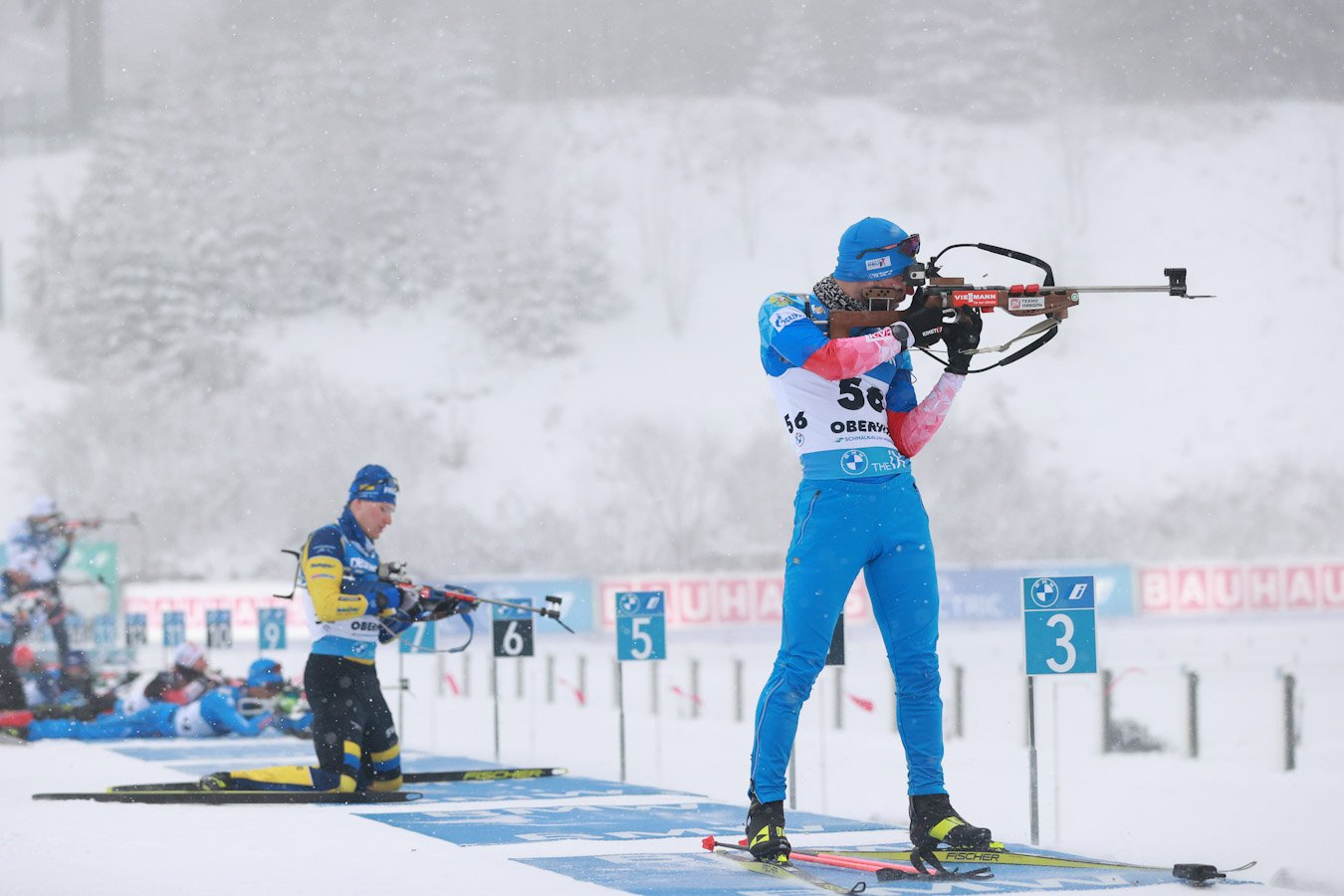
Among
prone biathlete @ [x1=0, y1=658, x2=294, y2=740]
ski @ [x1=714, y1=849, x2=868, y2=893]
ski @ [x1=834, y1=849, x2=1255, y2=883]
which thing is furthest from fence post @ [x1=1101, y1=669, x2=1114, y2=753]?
ski @ [x1=714, y1=849, x2=868, y2=893]

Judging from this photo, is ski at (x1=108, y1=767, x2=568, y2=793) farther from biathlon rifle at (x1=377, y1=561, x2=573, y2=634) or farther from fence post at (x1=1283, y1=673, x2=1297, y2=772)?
fence post at (x1=1283, y1=673, x2=1297, y2=772)

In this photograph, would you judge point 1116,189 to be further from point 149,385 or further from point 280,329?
point 149,385

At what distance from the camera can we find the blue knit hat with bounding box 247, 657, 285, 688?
53.3ft

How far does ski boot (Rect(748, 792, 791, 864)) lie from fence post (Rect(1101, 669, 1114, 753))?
909 centimetres

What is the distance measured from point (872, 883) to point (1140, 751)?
953 centimetres

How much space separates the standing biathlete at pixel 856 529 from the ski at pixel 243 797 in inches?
149

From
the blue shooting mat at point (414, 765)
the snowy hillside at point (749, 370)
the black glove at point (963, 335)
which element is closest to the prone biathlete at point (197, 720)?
the blue shooting mat at point (414, 765)

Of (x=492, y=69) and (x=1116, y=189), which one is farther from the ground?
(x=492, y=69)

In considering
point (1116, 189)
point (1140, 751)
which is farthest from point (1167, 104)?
point (1140, 751)

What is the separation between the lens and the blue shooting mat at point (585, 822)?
8023mm

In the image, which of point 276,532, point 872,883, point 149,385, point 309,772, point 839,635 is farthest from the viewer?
point 149,385

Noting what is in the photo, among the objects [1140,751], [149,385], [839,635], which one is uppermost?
[149,385]

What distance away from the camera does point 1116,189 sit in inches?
3659

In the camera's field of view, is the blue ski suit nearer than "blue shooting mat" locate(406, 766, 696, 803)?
No
